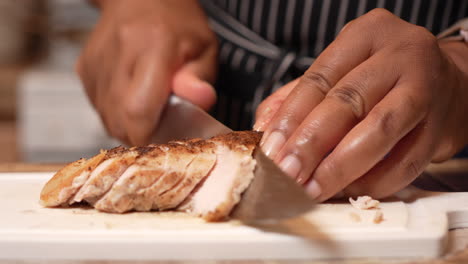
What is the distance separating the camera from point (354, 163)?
108cm

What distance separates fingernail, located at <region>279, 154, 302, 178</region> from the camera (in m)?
1.04

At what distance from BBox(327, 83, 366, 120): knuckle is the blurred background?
2499mm

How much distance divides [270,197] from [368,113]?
1.05 ft

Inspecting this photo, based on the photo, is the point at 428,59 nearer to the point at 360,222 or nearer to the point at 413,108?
the point at 413,108

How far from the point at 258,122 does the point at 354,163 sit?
0.29m

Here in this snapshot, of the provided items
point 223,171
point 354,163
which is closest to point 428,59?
point 354,163

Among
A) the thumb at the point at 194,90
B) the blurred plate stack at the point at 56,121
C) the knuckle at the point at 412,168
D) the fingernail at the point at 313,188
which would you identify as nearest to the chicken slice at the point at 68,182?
the fingernail at the point at 313,188

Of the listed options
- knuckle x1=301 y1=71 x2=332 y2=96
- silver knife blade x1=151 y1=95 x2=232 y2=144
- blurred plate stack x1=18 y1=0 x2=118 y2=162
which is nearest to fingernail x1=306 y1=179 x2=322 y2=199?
knuckle x1=301 y1=71 x2=332 y2=96

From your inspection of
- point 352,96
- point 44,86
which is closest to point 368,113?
point 352,96

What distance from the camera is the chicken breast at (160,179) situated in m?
1.07

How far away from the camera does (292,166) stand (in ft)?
3.41

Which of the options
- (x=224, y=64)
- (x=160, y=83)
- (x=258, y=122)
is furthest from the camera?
(x=224, y=64)

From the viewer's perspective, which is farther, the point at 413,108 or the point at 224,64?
the point at 224,64

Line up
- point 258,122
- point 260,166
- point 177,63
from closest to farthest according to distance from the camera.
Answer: point 260,166, point 258,122, point 177,63
